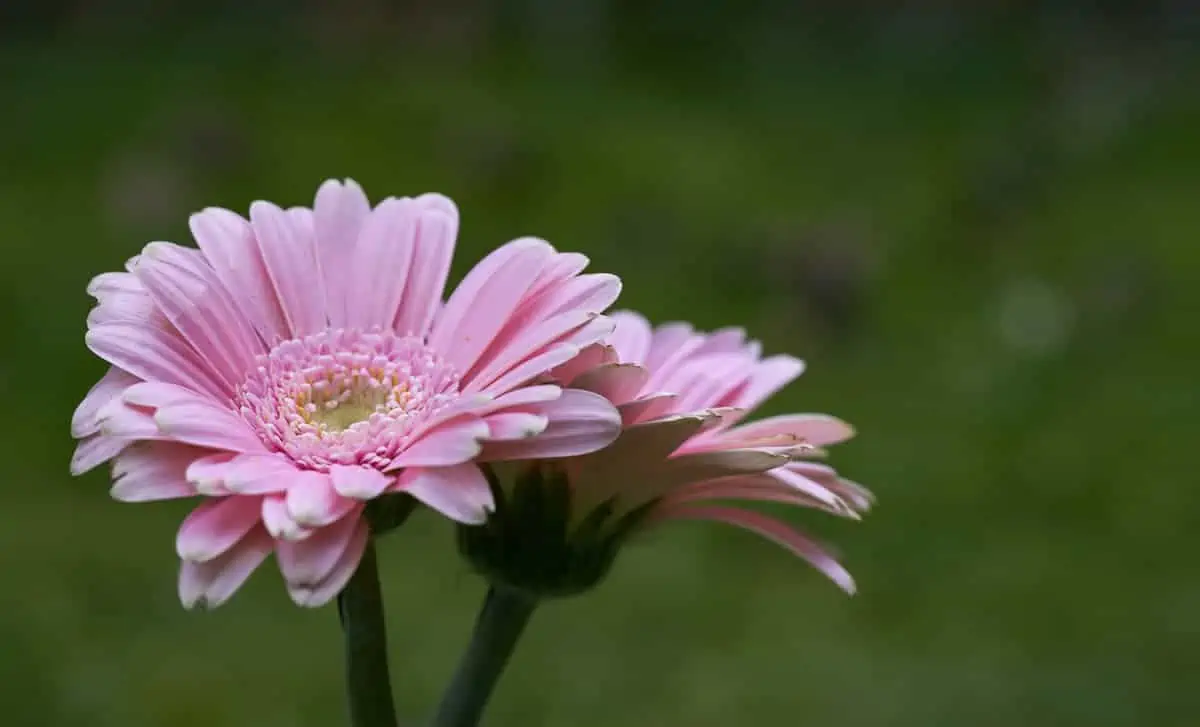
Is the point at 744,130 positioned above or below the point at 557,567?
above

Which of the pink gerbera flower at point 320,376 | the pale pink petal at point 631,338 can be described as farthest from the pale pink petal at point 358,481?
the pale pink petal at point 631,338

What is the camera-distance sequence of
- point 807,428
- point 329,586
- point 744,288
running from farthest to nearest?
point 744,288, point 807,428, point 329,586

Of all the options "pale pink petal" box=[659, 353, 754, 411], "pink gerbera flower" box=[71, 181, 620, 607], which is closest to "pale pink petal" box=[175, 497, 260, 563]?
"pink gerbera flower" box=[71, 181, 620, 607]

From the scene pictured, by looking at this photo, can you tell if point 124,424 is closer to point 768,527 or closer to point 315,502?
point 315,502

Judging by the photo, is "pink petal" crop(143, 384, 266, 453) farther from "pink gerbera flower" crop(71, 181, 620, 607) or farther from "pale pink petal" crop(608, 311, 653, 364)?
"pale pink petal" crop(608, 311, 653, 364)

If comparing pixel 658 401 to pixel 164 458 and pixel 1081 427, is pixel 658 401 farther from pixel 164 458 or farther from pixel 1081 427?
pixel 1081 427

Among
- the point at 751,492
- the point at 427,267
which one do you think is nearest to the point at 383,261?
the point at 427,267

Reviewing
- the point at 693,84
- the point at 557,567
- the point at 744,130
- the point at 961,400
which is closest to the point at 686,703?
the point at 961,400
